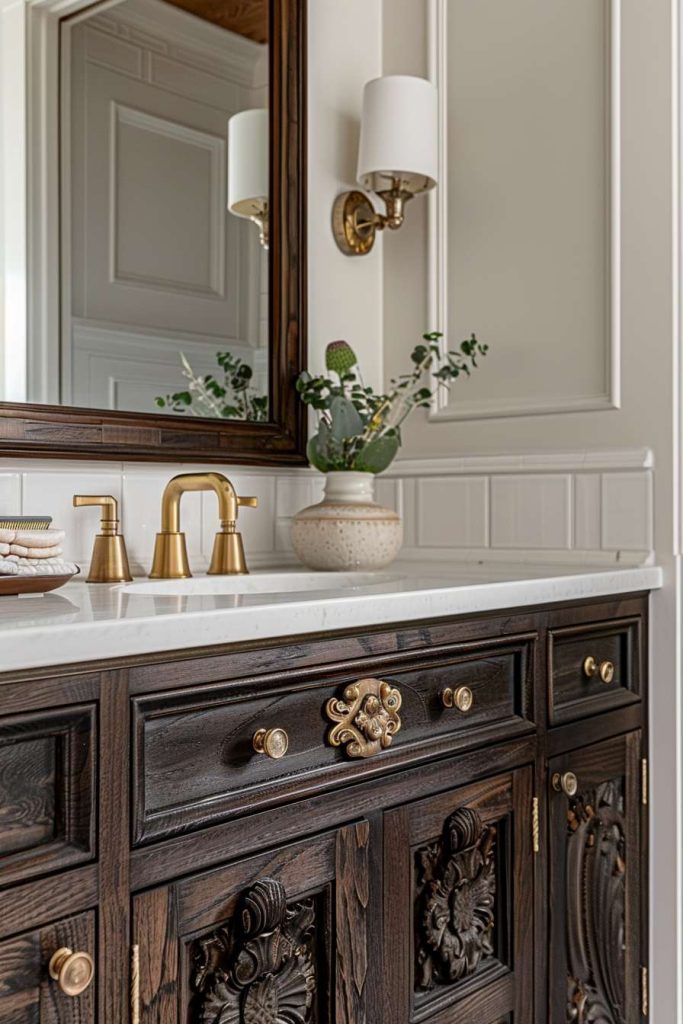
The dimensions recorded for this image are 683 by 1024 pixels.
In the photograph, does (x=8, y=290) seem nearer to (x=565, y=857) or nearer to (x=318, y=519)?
(x=318, y=519)

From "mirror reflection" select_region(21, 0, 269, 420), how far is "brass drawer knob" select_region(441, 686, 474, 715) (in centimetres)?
62

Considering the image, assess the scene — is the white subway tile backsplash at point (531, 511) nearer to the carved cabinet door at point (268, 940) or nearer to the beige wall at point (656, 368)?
the beige wall at point (656, 368)

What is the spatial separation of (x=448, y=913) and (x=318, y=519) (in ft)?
1.98

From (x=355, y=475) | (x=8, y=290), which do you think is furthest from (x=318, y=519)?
(x=8, y=290)

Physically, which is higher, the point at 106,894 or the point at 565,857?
the point at 106,894

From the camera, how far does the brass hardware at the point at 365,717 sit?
3.36 ft

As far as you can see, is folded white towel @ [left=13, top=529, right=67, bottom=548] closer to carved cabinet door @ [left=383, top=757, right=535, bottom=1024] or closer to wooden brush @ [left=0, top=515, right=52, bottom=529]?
wooden brush @ [left=0, top=515, right=52, bottom=529]

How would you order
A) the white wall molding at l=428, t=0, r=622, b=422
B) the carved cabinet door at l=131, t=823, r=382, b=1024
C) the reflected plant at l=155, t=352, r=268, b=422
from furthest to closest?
the white wall molding at l=428, t=0, r=622, b=422, the reflected plant at l=155, t=352, r=268, b=422, the carved cabinet door at l=131, t=823, r=382, b=1024

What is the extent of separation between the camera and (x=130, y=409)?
1.45 metres

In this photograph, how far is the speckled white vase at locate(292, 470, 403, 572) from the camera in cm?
153

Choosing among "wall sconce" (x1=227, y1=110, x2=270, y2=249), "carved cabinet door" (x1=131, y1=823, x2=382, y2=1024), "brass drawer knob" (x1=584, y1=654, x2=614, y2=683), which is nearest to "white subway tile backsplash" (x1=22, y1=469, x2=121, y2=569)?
"wall sconce" (x1=227, y1=110, x2=270, y2=249)

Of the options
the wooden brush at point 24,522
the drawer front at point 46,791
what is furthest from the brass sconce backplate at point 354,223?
the drawer front at point 46,791

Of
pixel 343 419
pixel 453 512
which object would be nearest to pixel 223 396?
pixel 343 419

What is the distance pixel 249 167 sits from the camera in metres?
1.63
